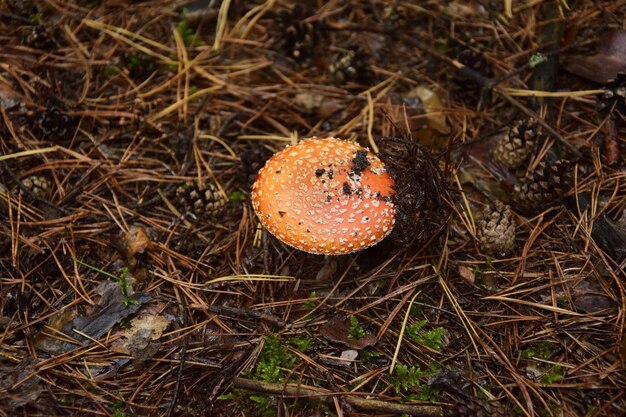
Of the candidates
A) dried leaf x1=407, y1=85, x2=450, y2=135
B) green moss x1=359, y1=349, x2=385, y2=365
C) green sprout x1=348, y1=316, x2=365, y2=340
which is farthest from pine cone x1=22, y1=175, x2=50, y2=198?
dried leaf x1=407, y1=85, x2=450, y2=135

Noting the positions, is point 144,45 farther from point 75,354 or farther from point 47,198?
point 75,354

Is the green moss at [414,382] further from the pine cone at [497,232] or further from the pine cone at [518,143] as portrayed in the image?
the pine cone at [518,143]

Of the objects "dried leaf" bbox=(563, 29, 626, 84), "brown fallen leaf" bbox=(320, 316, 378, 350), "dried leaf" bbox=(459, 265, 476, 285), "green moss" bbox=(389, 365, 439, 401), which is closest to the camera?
"green moss" bbox=(389, 365, 439, 401)

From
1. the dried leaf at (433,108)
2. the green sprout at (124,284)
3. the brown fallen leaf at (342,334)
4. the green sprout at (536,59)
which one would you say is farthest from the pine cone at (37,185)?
the green sprout at (536,59)

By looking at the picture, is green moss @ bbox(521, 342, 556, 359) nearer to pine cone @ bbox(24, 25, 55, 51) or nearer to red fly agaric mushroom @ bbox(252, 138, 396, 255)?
red fly agaric mushroom @ bbox(252, 138, 396, 255)

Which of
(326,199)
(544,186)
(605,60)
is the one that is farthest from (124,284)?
(605,60)

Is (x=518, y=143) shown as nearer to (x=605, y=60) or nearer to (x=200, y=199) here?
(x=605, y=60)
